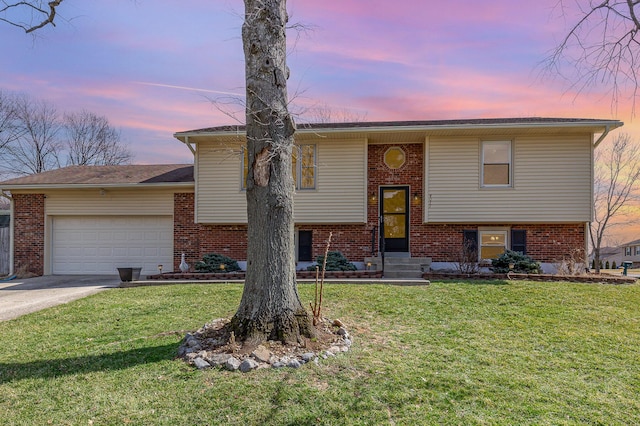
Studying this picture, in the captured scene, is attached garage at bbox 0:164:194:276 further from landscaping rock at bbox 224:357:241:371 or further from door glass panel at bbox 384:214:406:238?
landscaping rock at bbox 224:357:241:371

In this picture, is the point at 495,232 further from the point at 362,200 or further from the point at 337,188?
the point at 337,188

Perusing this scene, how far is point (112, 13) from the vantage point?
802cm

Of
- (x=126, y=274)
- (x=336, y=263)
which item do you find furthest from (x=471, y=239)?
(x=126, y=274)

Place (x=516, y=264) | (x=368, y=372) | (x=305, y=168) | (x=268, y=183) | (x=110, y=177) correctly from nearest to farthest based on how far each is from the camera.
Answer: (x=368, y=372), (x=268, y=183), (x=516, y=264), (x=305, y=168), (x=110, y=177)

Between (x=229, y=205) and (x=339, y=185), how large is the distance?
342 centimetres

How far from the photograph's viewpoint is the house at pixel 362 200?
10547 millimetres

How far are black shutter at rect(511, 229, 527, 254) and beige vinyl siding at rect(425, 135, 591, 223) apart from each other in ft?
1.71

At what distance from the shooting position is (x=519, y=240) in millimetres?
10969

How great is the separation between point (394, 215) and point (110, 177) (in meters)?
9.97

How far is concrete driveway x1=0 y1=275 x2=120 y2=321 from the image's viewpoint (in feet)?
24.7

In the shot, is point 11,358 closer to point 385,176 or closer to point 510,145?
point 385,176

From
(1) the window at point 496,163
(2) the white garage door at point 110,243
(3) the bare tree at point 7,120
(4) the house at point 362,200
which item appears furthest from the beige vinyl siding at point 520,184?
(3) the bare tree at point 7,120

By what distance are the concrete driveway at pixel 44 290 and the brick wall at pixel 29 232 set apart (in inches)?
35.6

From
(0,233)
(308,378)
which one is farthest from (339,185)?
(0,233)
